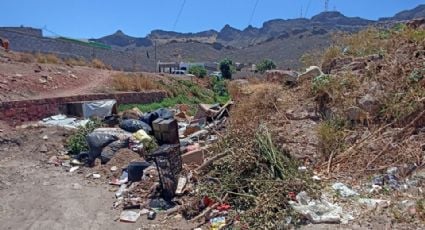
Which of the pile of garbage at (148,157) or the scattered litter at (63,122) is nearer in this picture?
the pile of garbage at (148,157)

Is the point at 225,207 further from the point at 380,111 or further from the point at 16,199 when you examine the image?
the point at 16,199

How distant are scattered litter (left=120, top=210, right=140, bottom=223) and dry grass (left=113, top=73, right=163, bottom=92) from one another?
10.5 m

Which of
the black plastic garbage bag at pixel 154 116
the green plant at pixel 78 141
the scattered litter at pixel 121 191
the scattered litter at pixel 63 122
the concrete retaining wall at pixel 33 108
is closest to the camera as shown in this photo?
the scattered litter at pixel 121 191

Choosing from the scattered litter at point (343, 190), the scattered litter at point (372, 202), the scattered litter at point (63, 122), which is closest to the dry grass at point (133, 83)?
the scattered litter at point (63, 122)

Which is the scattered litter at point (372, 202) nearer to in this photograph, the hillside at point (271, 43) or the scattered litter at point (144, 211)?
the scattered litter at point (144, 211)

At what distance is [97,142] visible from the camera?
713 centimetres

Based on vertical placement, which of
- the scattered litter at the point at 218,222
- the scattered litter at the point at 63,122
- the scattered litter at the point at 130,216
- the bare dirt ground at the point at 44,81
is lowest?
the scattered litter at the point at 130,216

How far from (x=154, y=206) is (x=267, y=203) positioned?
5.27 ft

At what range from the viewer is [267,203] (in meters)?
3.97

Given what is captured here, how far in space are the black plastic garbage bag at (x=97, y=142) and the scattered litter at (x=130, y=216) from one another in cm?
238

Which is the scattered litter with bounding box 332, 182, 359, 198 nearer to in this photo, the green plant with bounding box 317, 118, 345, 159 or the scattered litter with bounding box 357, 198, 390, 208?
the scattered litter with bounding box 357, 198, 390, 208

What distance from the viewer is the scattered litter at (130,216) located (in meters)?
4.73

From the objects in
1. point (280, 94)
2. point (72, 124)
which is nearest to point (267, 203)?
point (280, 94)

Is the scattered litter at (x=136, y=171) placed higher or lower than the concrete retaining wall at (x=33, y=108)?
lower
